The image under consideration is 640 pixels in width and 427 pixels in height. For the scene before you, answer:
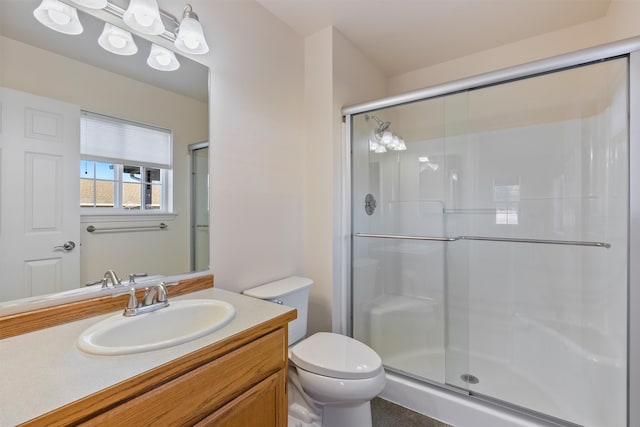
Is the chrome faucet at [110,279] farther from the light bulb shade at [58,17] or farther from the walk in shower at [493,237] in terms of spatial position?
the walk in shower at [493,237]

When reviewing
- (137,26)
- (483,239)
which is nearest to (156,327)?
(137,26)

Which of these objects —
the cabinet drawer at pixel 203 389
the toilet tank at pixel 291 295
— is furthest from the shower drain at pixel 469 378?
the cabinet drawer at pixel 203 389

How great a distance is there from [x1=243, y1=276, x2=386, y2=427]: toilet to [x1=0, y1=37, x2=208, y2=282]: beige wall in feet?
1.60

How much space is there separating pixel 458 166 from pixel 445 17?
96 cm

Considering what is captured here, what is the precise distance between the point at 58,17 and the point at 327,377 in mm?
1686

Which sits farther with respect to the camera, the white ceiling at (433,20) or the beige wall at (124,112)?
the white ceiling at (433,20)

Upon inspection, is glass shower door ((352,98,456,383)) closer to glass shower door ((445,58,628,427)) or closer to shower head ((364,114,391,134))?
shower head ((364,114,391,134))

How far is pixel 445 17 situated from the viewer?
182 centimetres

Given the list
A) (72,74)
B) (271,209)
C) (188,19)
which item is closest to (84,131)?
(72,74)

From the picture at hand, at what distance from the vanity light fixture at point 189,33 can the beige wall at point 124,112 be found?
0.69 feet

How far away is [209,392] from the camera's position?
775mm

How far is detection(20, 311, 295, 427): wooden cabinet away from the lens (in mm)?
586

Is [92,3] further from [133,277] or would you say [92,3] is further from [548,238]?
[548,238]

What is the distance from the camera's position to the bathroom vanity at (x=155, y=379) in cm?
56
